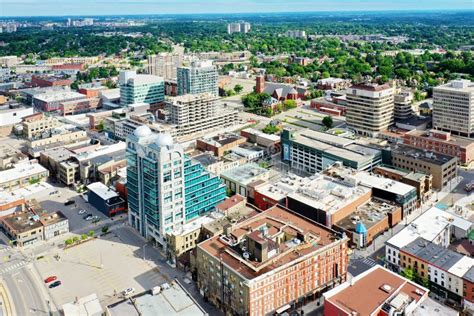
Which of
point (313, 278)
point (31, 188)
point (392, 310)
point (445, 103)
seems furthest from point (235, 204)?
point (445, 103)

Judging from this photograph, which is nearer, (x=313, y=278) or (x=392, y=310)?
(x=392, y=310)

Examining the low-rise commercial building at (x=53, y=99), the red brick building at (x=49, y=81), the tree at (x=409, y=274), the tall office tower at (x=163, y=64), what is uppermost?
the tall office tower at (x=163, y=64)

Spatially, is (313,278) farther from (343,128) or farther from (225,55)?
(225,55)

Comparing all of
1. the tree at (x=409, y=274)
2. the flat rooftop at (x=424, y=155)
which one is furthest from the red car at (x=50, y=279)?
the flat rooftop at (x=424, y=155)

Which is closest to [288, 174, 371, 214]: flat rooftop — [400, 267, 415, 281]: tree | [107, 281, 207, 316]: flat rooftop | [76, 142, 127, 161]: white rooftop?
[400, 267, 415, 281]: tree

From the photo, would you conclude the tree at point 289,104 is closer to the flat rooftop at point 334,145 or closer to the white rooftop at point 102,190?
the flat rooftop at point 334,145

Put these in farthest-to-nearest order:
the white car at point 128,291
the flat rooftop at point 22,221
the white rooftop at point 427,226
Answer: the flat rooftop at point 22,221 → the white rooftop at point 427,226 → the white car at point 128,291

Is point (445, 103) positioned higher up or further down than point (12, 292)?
higher up
